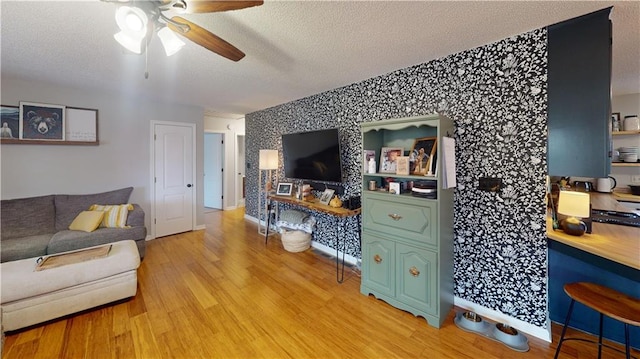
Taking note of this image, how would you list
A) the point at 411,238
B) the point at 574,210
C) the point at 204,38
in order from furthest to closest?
the point at 411,238, the point at 574,210, the point at 204,38

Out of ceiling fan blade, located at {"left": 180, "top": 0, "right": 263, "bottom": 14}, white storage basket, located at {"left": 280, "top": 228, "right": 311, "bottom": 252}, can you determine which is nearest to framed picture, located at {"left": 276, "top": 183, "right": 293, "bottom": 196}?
white storage basket, located at {"left": 280, "top": 228, "right": 311, "bottom": 252}

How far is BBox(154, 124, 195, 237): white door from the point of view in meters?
4.30

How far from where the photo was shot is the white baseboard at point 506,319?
1919mm

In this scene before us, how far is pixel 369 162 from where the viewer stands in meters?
2.60

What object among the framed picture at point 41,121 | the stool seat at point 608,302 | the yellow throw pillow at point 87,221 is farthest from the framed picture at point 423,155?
the framed picture at point 41,121

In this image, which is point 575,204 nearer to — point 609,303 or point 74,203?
point 609,303

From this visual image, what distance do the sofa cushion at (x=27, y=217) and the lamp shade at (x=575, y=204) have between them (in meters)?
5.36

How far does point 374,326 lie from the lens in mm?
2086

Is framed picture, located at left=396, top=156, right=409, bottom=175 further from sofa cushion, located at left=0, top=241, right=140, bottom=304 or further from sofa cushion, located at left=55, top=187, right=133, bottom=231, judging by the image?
sofa cushion, located at left=55, top=187, right=133, bottom=231

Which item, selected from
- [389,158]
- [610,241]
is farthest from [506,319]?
[389,158]

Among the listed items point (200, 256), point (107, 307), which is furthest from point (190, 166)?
point (107, 307)

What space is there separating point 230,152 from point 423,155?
538 cm

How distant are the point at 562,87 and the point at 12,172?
19.3 ft

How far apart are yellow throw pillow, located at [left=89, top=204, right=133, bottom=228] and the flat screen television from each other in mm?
2266
